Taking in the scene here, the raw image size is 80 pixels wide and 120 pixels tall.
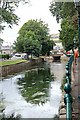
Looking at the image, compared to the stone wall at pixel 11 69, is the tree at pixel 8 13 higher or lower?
higher

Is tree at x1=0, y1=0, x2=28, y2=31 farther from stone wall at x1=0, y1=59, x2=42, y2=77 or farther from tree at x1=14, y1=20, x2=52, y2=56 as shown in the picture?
tree at x1=14, y1=20, x2=52, y2=56

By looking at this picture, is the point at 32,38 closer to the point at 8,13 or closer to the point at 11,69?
the point at 11,69

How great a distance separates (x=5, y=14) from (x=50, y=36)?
3168 cm

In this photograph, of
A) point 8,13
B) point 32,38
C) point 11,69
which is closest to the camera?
point 8,13

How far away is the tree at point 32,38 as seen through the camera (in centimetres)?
3534

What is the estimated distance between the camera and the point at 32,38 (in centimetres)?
3756

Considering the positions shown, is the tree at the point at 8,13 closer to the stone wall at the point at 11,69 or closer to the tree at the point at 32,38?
the stone wall at the point at 11,69

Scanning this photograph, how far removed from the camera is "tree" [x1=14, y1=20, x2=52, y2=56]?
3534 cm

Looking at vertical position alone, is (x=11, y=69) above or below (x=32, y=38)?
below

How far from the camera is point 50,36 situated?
147 ft

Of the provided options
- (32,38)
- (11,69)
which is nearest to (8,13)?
(11,69)

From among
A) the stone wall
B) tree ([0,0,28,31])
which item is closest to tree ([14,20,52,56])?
the stone wall

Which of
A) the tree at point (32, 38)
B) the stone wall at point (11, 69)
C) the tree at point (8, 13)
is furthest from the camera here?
the tree at point (32, 38)

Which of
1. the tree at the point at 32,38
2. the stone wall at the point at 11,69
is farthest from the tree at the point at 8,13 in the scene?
the tree at the point at 32,38
